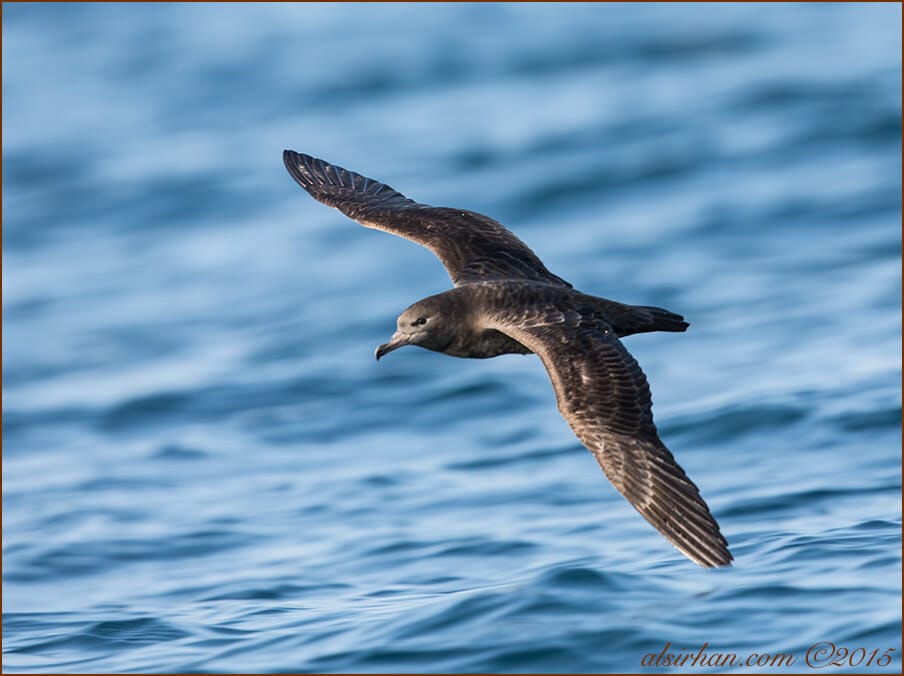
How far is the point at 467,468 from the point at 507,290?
390 centimetres

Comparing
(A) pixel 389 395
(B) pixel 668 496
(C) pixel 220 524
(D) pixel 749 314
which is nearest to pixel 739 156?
(D) pixel 749 314

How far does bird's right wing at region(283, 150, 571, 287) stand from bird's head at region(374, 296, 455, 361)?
0.70 meters

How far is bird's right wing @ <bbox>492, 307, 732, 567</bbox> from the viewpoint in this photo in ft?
25.6

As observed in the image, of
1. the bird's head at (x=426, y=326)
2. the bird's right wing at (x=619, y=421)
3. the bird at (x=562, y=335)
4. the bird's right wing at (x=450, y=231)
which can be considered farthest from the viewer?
the bird's right wing at (x=450, y=231)

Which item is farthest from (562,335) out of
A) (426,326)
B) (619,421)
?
(426,326)

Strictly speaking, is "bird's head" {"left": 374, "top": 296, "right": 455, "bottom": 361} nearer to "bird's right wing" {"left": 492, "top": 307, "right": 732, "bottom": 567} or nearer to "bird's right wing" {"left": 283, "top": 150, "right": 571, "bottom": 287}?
"bird's right wing" {"left": 492, "top": 307, "right": 732, "bottom": 567}

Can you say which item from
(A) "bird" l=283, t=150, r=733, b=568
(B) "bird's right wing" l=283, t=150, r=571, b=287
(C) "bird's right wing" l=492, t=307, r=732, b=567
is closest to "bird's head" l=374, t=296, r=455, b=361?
(A) "bird" l=283, t=150, r=733, b=568

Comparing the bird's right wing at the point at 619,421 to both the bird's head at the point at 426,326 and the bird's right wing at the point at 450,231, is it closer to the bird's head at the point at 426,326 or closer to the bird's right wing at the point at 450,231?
the bird's head at the point at 426,326

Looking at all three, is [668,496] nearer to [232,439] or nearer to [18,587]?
[18,587]

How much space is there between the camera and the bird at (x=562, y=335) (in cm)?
796

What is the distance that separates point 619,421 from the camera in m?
8.28

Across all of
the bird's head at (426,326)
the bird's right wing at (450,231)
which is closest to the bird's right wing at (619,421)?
the bird's head at (426,326)

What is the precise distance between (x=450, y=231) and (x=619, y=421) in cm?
256

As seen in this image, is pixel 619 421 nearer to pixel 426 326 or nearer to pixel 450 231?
pixel 426 326
